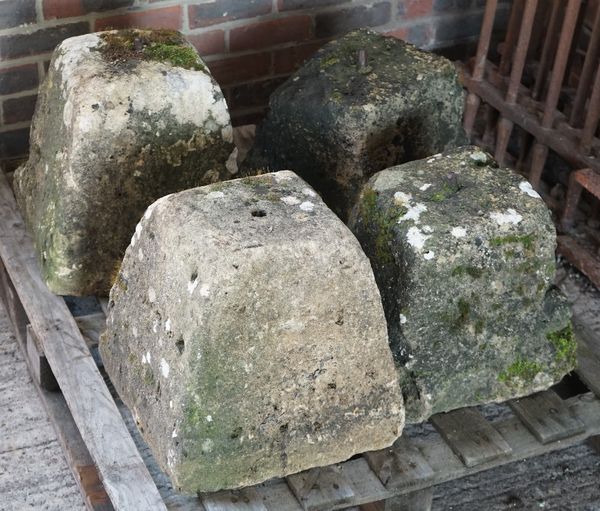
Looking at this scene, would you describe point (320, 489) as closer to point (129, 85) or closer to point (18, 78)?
point (129, 85)

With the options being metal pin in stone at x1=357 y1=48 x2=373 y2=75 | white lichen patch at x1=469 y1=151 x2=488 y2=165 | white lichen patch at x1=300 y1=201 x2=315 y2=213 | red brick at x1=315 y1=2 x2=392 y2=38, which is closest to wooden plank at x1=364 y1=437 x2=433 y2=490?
white lichen patch at x1=300 y1=201 x2=315 y2=213

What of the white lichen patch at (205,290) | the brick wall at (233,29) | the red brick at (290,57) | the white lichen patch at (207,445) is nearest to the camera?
the white lichen patch at (205,290)

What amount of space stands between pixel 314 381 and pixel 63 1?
5.76 ft

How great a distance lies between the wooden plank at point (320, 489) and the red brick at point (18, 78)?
5.91 feet

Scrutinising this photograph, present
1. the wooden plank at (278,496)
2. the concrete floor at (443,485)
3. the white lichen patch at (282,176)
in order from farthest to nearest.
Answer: the concrete floor at (443,485) → the white lichen patch at (282,176) → the wooden plank at (278,496)

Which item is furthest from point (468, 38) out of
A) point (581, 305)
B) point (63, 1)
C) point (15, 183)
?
point (15, 183)

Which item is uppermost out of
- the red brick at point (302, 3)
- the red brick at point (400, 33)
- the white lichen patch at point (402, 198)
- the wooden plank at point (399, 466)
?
the white lichen patch at point (402, 198)

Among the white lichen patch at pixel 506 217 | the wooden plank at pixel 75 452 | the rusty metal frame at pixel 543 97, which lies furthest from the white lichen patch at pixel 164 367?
the rusty metal frame at pixel 543 97

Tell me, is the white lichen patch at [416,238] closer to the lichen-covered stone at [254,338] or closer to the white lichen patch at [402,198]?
the white lichen patch at [402,198]

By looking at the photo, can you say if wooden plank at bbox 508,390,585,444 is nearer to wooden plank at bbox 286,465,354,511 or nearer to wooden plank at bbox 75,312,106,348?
wooden plank at bbox 286,465,354,511

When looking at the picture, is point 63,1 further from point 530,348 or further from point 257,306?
point 530,348

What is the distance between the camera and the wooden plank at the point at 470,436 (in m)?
2.97

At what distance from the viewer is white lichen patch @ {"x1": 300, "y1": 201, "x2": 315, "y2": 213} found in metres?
2.76

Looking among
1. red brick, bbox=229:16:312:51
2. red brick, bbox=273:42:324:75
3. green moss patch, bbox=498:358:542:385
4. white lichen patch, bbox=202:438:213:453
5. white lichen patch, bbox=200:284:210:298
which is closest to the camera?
white lichen patch, bbox=200:284:210:298
